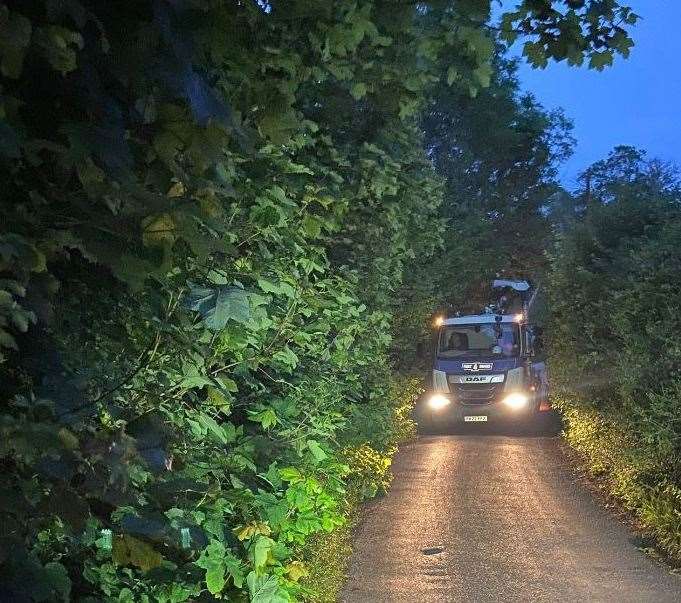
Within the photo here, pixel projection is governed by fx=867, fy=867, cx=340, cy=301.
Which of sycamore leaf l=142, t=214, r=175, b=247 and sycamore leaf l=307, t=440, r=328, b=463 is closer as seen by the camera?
sycamore leaf l=142, t=214, r=175, b=247

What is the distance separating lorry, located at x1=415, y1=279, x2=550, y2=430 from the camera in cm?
1791

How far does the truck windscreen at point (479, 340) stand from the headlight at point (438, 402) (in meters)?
0.90

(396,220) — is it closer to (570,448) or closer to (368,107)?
(368,107)

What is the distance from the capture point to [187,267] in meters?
3.60

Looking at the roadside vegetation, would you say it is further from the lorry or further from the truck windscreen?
the truck windscreen

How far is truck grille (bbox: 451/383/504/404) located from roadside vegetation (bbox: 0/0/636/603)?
10513 millimetres

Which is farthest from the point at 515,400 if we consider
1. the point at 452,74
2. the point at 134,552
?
the point at 134,552

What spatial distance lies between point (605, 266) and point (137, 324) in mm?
10213

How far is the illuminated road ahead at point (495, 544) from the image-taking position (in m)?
6.97

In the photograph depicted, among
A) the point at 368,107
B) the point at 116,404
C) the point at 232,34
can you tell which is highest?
the point at 368,107

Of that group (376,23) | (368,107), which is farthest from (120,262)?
(368,107)

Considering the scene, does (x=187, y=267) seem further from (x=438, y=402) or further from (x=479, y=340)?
(x=479, y=340)

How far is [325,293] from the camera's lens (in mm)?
5281

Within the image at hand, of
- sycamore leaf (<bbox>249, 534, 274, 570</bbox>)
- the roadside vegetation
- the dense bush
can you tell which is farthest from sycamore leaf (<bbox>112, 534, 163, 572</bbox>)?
the dense bush
